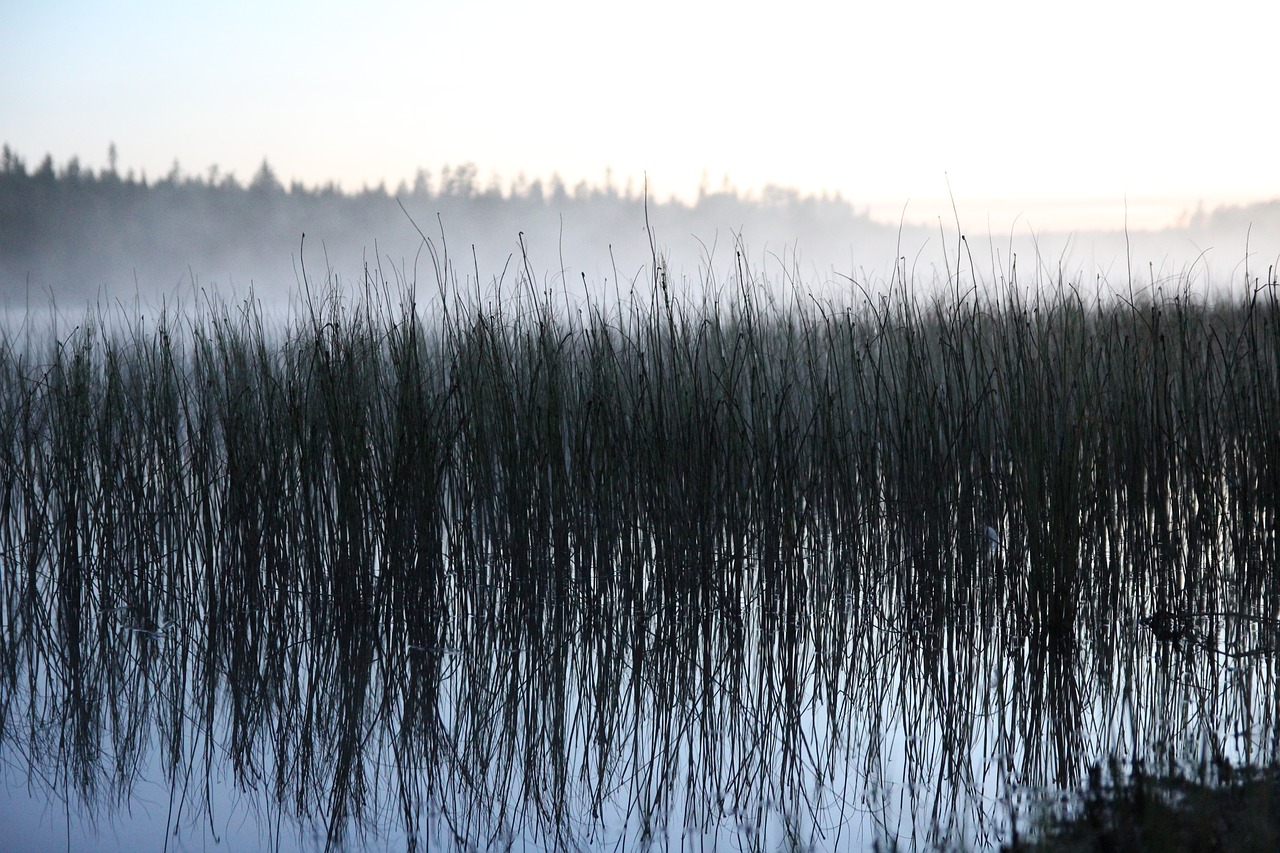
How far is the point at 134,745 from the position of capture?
1.77 meters

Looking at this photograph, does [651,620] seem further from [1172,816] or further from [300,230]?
[300,230]

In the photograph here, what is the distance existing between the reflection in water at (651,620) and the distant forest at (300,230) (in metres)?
5.28

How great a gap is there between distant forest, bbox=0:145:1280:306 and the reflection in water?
528 cm

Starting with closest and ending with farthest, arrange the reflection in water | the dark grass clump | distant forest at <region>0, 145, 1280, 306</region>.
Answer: the dark grass clump
the reflection in water
distant forest at <region>0, 145, 1280, 306</region>

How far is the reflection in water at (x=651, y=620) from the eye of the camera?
61.4 inches

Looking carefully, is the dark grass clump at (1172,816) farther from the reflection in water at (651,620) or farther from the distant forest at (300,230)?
the distant forest at (300,230)

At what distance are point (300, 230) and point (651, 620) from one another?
20.4m

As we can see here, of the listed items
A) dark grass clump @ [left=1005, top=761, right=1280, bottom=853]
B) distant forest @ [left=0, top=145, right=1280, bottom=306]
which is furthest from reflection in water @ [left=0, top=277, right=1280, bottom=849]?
distant forest @ [left=0, top=145, right=1280, bottom=306]

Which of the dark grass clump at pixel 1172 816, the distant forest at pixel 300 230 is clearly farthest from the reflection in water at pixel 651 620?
the distant forest at pixel 300 230

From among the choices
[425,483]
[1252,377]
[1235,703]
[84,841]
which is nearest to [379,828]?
[84,841]

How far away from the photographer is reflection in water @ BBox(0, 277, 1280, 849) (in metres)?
1.56

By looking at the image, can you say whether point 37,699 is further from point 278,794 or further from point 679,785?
point 679,785

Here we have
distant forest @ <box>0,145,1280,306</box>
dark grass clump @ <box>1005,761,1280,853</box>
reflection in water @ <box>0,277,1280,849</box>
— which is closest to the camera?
dark grass clump @ <box>1005,761,1280,853</box>

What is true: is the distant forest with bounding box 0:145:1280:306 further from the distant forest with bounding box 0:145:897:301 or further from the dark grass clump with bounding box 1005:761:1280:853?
the dark grass clump with bounding box 1005:761:1280:853
